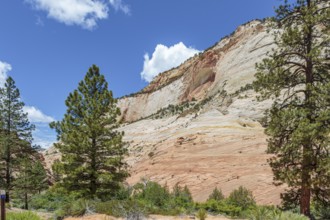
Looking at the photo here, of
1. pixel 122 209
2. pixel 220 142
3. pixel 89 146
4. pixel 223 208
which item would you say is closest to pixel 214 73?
pixel 220 142

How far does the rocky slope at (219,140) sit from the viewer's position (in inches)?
990

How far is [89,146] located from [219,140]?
55.5 feet

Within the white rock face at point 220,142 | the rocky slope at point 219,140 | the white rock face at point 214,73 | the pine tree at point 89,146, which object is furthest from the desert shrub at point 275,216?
the white rock face at point 214,73

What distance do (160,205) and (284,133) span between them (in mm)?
7966

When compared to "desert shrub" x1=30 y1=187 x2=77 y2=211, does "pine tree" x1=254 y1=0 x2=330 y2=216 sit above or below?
above

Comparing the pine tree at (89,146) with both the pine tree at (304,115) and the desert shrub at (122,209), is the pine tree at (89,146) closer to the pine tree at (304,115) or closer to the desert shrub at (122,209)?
the desert shrub at (122,209)

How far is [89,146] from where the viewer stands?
19156mm

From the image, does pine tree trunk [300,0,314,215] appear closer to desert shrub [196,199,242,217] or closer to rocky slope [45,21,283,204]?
rocky slope [45,21,283,204]

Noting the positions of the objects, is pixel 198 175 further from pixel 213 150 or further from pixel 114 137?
pixel 114 137

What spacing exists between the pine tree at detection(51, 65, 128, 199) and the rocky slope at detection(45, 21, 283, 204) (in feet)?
5.16

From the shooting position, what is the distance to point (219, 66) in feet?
236

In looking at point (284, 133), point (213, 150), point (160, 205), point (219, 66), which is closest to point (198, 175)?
point (213, 150)

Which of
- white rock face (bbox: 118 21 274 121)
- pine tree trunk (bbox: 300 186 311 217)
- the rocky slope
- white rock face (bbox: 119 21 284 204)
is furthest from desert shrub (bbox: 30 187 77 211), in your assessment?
white rock face (bbox: 118 21 274 121)

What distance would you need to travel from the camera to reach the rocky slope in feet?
82.5
